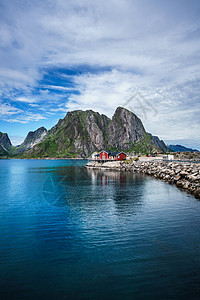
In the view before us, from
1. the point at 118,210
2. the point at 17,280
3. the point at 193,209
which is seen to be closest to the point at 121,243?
the point at 17,280

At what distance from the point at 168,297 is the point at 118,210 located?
18058 millimetres

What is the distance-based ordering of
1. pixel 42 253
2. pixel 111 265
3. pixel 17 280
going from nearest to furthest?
pixel 17 280, pixel 111 265, pixel 42 253

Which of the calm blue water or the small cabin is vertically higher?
the small cabin

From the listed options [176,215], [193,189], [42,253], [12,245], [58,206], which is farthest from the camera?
[193,189]

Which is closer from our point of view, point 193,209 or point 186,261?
point 186,261

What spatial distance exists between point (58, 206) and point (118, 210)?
33.2 ft

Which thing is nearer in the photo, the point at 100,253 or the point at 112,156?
the point at 100,253

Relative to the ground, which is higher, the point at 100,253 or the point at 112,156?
the point at 112,156

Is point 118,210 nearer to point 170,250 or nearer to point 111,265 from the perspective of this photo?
point 170,250

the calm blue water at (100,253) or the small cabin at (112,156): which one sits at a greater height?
the small cabin at (112,156)

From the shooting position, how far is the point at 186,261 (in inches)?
564

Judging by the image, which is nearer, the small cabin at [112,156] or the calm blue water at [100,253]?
the calm blue water at [100,253]

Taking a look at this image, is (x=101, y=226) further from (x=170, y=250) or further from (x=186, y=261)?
(x=186, y=261)

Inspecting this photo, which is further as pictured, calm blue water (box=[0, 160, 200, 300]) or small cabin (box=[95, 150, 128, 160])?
small cabin (box=[95, 150, 128, 160])
